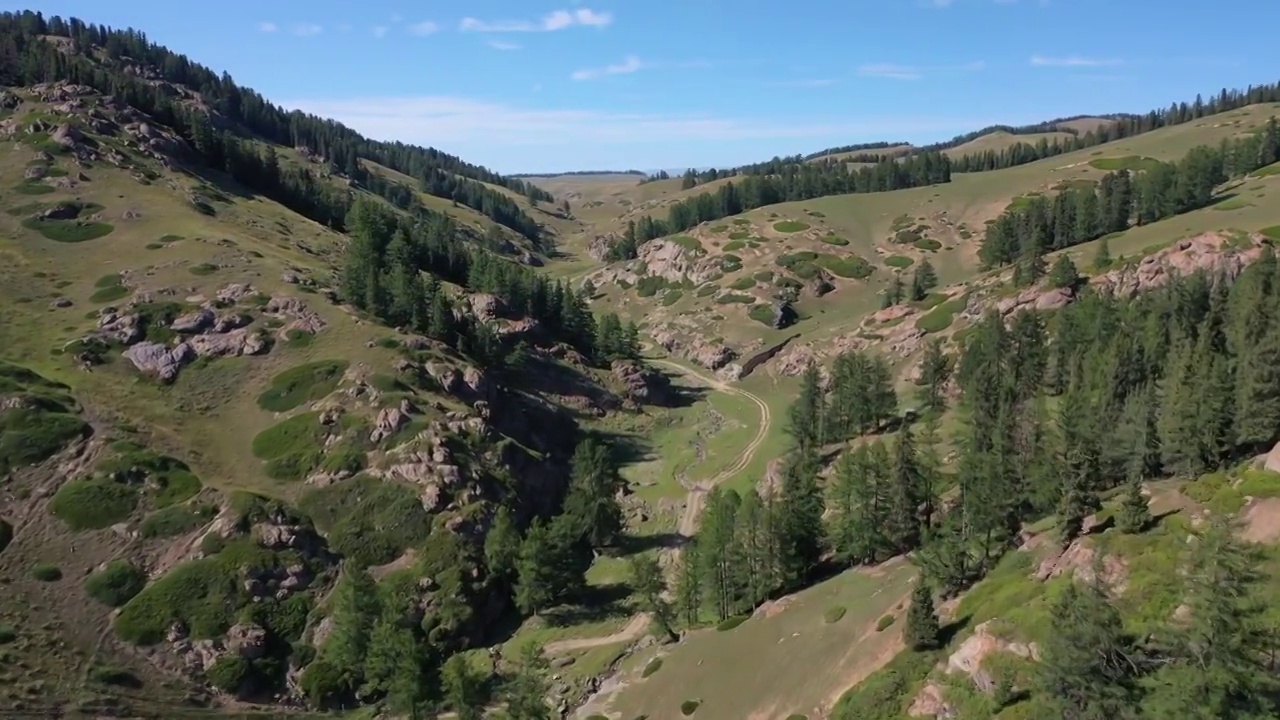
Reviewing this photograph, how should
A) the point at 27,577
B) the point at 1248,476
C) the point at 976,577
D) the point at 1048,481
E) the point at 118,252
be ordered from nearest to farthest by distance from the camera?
the point at 1248,476, the point at 976,577, the point at 1048,481, the point at 27,577, the point at 118,252

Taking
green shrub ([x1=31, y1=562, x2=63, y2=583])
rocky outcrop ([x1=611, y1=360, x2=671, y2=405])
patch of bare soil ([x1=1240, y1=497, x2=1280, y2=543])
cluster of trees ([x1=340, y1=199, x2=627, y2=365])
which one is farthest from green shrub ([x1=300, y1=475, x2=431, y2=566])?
patch of bare soil ([x1=1240, y1=497, x2=1280, y2=543])

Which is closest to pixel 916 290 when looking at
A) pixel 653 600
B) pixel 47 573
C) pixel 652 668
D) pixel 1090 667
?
A: pixel 653 600

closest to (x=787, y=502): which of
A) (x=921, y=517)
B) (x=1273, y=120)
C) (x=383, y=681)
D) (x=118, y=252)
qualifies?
(x=921, y=517)

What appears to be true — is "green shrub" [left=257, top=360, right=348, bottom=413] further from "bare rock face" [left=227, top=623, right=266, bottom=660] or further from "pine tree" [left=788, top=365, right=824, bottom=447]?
"pine tree" [left=788, top=365, right=824, bottom=447]

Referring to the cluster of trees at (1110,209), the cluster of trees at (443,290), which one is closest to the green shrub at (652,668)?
the cluster of trees at (443,290)

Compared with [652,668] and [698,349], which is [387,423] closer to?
[652,668]

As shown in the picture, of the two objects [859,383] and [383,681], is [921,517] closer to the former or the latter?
[859,383]
